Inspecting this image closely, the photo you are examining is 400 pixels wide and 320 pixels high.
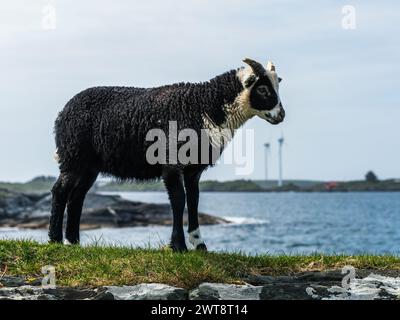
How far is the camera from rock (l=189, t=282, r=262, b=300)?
34.1ft

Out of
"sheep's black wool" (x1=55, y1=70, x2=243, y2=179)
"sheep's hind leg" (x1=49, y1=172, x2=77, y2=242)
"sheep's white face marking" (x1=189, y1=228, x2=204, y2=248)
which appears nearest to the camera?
"sheep's black wool" (x1=55, y1=70, x2=243, y2=179)

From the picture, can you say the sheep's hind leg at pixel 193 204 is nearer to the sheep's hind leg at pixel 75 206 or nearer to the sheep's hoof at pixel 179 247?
the sheep's hoof at pixel 179 247

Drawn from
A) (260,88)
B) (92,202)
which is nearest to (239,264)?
(260,88)

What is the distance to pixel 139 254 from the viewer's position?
12.5 meters

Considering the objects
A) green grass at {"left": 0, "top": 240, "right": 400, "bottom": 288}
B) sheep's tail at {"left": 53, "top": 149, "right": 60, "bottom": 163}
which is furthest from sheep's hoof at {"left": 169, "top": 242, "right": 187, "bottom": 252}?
sheep's tail at {"left": 53, "top": 149, "right": 60, "bottom": 163}

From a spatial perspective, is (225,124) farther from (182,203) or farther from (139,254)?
(139,254)

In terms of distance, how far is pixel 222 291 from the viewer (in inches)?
413

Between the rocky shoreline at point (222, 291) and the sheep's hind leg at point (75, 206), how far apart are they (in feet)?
11.6

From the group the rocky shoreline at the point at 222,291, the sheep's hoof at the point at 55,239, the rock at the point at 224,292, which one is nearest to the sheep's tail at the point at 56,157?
the sheep's hoof at the point at 55,239

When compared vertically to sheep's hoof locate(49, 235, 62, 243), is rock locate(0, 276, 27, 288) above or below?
below

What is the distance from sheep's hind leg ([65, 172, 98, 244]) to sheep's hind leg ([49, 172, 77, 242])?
126 millimetres

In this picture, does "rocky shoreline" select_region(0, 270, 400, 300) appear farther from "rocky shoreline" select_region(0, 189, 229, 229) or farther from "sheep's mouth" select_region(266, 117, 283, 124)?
"rocky shoreline" select_region(0, 189, 229, 229)

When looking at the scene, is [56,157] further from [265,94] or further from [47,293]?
[47,293]

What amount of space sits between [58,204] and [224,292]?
5.56 metres
